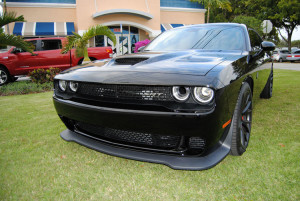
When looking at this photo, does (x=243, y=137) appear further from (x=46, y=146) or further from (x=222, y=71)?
(x=46, y=146)

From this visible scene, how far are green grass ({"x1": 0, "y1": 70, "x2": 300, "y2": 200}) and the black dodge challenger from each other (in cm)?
26

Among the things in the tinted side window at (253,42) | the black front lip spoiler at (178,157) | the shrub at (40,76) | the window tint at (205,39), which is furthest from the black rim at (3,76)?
the tinted side window at (253,42)

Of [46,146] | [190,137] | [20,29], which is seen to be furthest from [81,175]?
[20,29]

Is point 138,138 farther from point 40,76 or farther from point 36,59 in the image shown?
point 36,59

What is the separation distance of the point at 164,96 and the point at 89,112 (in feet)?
2.25

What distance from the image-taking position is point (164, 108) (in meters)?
1.58

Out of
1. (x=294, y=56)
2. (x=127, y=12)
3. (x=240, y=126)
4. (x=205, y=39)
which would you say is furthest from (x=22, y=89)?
(x=294, y=56)

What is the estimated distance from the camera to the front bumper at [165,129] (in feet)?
4.98

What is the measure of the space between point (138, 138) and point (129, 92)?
405 mm

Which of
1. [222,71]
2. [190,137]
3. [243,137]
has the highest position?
[222,71]

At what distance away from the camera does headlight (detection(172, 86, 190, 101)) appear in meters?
1.56

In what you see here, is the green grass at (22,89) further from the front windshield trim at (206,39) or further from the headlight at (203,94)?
the headlight at (203,94)

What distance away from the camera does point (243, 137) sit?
213cm

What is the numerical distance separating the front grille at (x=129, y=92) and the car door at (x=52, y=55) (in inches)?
331
